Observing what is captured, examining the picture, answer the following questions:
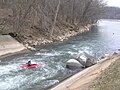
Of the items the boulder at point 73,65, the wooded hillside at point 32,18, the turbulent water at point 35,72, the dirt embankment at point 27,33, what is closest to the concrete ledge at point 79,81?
the turbulent water at point 35,72

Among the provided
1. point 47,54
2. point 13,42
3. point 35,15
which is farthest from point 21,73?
point 35,15

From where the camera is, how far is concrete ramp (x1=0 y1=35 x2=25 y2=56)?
29528 mm

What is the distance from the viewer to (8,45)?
3105cm

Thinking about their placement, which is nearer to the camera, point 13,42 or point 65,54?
point 65,54

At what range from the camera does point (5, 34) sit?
34.6 m

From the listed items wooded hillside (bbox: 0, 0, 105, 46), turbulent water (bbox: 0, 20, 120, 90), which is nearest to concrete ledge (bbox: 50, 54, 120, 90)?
turbulent water (bbox: 0, 20, 120, 90)

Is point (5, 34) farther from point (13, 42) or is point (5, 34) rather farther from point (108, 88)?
point (108, 88)

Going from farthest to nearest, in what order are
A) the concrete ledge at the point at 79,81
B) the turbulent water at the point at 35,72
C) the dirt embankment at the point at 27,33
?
the dirt embankment at the point at 27,33, the turbulent water at the point at 35,72, the concrete ledge at the point at 79,81

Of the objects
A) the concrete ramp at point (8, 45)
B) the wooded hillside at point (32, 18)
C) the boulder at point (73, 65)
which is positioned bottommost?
the boulder at point (73, 65)

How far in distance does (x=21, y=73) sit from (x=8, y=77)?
1580mm

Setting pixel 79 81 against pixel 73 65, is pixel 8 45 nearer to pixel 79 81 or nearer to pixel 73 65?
pixel 73 65

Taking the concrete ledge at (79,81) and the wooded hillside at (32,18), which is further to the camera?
the wooded hillside at (32,18)

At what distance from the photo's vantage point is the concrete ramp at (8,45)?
29528 mm

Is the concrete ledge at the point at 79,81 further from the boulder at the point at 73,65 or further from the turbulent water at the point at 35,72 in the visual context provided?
the boulder at the point at 73,65
